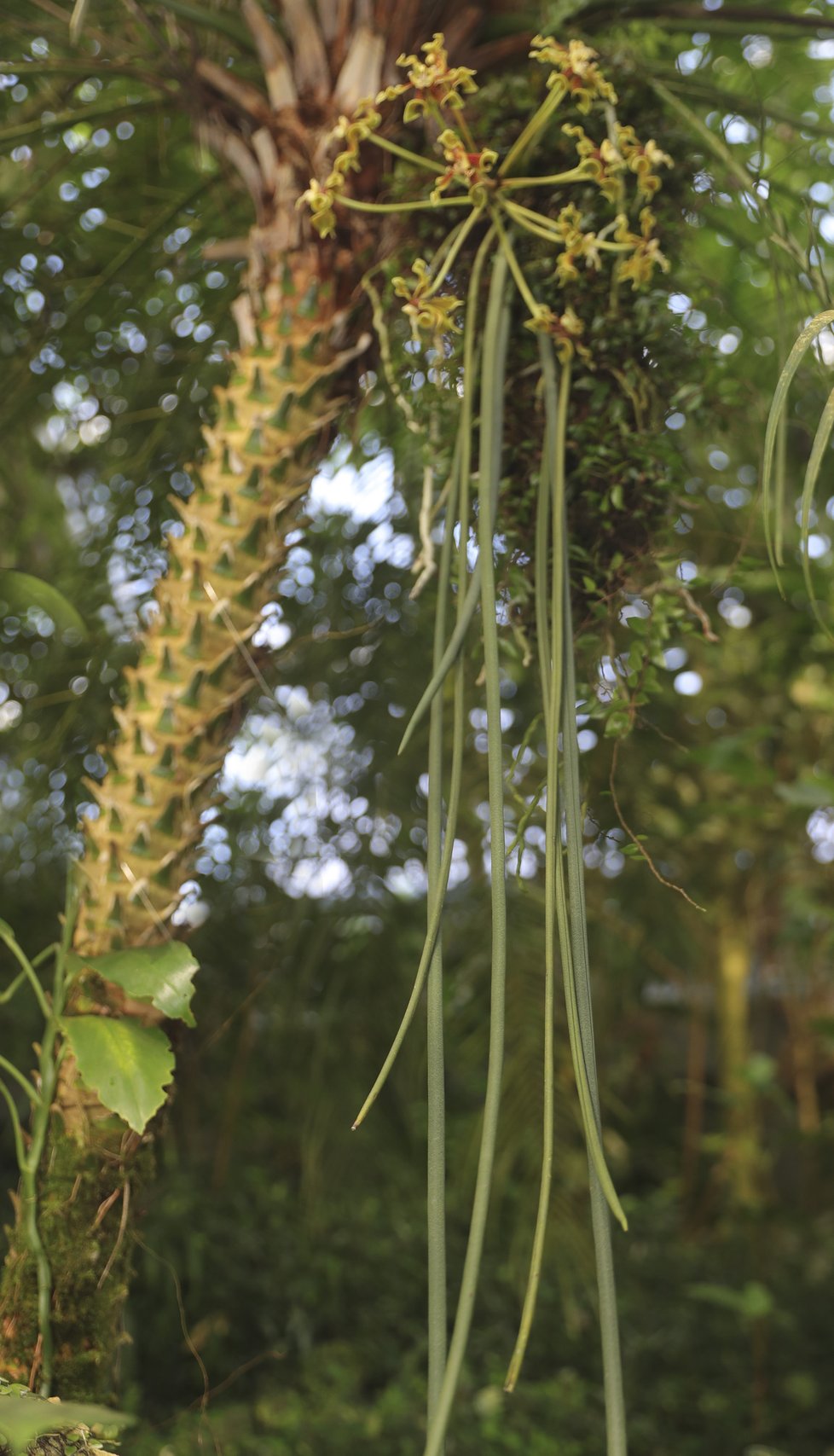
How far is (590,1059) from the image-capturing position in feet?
1.60

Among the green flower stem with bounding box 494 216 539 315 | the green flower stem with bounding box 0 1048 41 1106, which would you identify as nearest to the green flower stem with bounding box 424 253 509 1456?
the green flower stem with bounding box 494 216 539 315

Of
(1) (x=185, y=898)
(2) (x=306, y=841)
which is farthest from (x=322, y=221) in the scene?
(2) (x=306, y=841)

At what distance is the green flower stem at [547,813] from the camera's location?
0.43 meters

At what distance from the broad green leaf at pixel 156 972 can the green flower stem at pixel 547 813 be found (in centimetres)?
23

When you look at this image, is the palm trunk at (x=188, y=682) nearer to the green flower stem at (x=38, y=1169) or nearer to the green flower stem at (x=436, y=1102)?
the green flower stem at (x=38, y=1169)

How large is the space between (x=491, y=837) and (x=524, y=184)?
45cm

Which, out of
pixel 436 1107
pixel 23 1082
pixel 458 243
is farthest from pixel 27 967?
pixel 458 243

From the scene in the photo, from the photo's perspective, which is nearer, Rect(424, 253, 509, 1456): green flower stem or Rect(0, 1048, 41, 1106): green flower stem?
Rect(424, 253, 509, 1456): green flower stem

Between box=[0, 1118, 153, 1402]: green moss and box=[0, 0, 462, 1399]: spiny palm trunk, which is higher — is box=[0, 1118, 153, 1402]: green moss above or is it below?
below

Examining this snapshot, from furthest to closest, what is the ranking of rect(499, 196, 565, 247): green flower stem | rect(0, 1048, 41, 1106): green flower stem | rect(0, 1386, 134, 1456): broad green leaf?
rect(499, 196, 565, 247): green flower stem
rect(0, 1048, 41, 1106): green flower stem
rect(0, 1386, 134, 1456): broad green leaf

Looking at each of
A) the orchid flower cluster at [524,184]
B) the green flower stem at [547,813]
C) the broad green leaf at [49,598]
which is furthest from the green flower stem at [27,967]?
the orchid flower cluster at [524,184]

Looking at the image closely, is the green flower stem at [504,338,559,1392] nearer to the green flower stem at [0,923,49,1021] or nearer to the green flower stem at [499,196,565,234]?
the green flower stem at [499,196,565,234]

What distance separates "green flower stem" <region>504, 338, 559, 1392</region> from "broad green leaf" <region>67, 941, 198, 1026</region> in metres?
0.23

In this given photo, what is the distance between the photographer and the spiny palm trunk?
717mm
